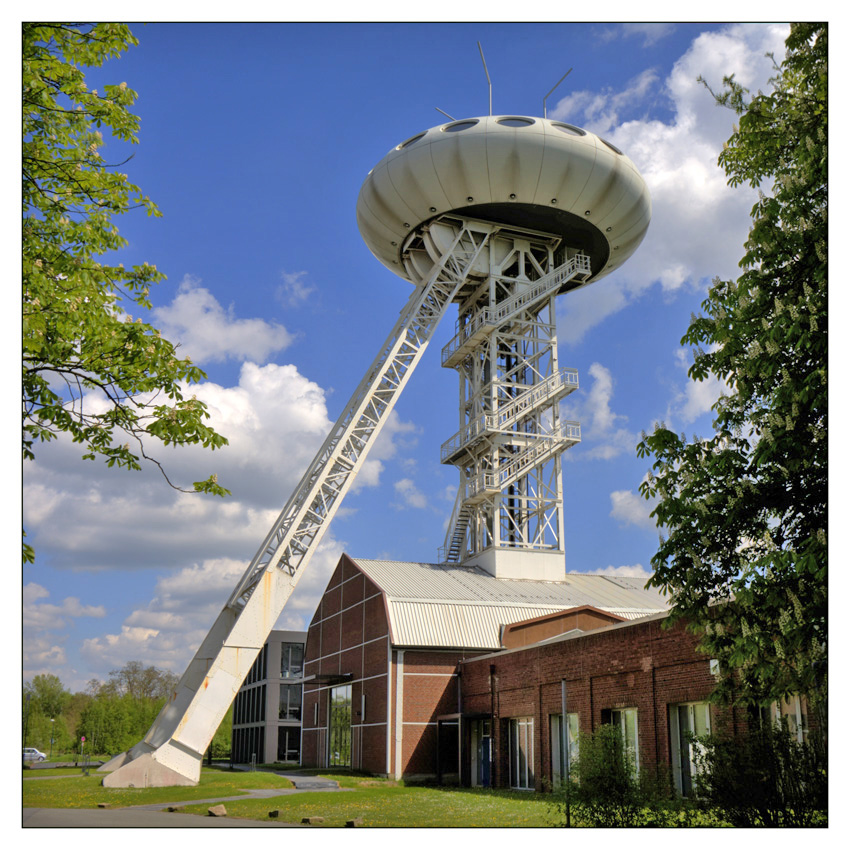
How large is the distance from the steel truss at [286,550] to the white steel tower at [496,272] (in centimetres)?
12

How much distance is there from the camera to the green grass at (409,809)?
14570mm

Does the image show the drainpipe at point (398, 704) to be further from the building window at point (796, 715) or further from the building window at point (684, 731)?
the building window at point (796, 715)

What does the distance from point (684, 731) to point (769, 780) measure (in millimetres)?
5949

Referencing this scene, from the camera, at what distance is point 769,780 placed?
12133 millimetres

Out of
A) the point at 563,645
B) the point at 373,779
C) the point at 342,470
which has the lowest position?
the point at 373,779

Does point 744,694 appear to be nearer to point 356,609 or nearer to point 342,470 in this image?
point 342,470

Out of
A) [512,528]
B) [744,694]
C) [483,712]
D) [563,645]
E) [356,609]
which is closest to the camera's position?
[744,694]

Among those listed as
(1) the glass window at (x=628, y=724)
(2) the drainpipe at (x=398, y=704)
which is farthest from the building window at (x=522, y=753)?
(2) the drainpipe at (x=398, y=704)

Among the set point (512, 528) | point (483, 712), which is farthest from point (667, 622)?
point (512, 528)

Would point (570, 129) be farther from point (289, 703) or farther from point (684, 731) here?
point (289, 703)

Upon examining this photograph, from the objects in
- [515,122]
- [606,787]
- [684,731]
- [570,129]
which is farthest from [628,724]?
[570,129]

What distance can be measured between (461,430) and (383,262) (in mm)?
9241

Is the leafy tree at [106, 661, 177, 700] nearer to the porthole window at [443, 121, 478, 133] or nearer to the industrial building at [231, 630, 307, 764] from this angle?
the industrial building at [231, 630, 307, 764]
